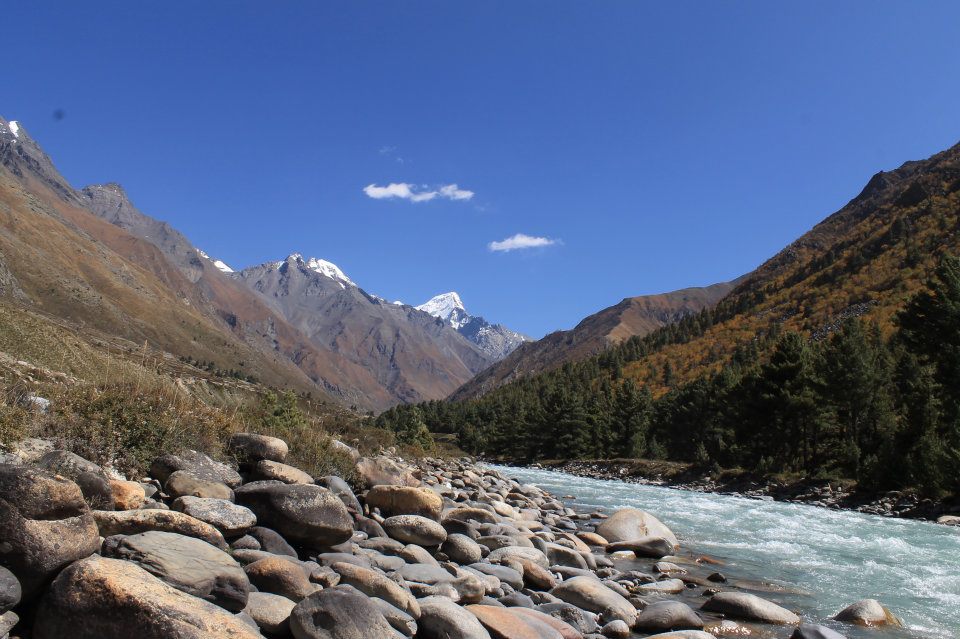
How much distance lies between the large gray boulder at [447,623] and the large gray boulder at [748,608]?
501 cm

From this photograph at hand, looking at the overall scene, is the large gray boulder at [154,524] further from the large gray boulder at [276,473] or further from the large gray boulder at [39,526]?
the large gray boulder at [276,473]

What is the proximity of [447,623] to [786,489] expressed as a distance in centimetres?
3595

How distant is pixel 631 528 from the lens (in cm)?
1681

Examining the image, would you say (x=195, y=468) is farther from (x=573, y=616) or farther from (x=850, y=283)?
(x=850, y=283)

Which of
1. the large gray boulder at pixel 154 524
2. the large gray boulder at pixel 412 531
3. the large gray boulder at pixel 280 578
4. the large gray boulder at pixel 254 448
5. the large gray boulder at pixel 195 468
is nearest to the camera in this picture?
the large gray boulder at pixel 154 524

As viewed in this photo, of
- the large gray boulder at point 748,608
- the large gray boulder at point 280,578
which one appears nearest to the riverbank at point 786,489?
the large gray boulder at point 748,608

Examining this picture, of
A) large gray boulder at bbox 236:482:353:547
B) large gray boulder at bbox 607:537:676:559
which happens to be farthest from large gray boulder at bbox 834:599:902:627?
large gray boulder at bbox 236:482:353:547

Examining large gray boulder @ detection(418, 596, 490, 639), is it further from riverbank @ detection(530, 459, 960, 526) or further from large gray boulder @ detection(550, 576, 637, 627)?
riverbank @ detection(530, 459, 960, 526)

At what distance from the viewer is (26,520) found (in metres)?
5.20

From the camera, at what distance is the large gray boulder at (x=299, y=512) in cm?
836

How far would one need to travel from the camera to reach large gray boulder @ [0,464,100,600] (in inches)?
201

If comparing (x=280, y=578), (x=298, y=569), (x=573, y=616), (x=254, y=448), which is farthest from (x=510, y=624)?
(x=254, y=448)

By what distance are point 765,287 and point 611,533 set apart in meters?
143

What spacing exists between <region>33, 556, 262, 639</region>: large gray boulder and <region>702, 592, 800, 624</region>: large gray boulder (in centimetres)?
803
